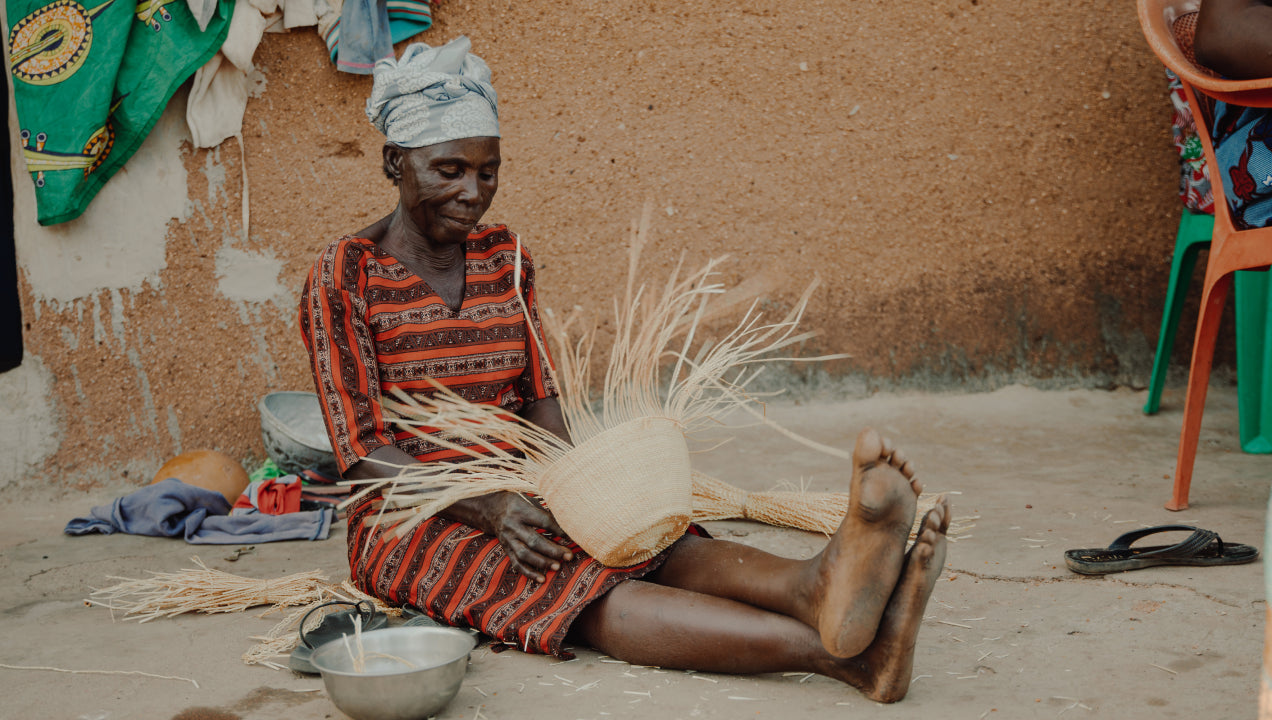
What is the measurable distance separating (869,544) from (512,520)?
26.7 inches

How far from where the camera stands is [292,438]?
333 cm

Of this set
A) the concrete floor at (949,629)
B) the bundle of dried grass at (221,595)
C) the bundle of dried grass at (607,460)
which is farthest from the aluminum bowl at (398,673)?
the bundle of dried grass at (221,595)

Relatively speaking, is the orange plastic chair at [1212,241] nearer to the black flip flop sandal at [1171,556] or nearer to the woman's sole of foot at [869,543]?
the black flip flop sandal at [1171,556]

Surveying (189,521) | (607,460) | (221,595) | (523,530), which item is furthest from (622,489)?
(189,521)

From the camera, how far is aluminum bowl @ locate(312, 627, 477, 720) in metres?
1.58

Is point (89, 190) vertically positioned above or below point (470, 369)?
above

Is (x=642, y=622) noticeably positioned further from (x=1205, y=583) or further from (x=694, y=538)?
(x=1205, y=583)

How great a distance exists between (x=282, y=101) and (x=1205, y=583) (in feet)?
10.3

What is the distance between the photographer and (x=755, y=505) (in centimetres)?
288

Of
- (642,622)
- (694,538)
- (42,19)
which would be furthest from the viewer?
(42,19)

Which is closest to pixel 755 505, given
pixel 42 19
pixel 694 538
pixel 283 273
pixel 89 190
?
pixel 694 538

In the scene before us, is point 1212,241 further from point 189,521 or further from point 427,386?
point 189,521

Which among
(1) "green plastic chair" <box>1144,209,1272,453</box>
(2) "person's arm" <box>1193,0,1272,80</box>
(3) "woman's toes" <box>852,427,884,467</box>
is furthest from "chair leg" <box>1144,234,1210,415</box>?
(3) "woman's toes" <box>852,427,884,467</box>

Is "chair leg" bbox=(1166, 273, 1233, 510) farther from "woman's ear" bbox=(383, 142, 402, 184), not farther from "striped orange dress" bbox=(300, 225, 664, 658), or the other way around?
"woman's ear" bbox=(383, 142, 402, 184)
